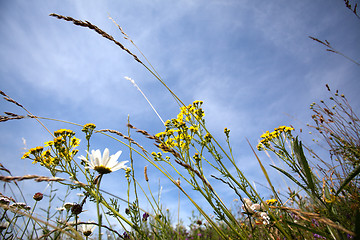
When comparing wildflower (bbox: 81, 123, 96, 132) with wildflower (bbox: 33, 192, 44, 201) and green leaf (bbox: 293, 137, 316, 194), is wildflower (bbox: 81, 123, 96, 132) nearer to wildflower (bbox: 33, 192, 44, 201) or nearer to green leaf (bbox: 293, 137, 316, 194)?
wildflower (bbox: 33, 192, 44, 201)

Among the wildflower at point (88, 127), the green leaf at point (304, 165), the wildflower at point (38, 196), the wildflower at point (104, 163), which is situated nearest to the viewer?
the green leaf at point (304, 165)

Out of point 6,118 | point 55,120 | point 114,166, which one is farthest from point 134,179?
point 6,118

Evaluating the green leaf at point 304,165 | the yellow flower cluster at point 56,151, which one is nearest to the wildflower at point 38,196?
the yellow flower cluster at point 56,151

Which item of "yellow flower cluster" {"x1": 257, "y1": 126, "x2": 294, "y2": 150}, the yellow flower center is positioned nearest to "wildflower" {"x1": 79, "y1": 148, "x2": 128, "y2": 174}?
the yellow flower center

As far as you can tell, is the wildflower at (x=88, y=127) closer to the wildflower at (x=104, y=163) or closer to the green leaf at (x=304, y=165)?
the wildflower at (x=104, y=163)

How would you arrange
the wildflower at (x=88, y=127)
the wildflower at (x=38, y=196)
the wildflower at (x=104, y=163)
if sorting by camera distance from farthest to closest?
1. the wildflower at (x=38, y=196)
2. the wildflower at (x=88, y=127)
3. the wildflower at (x=104, y=163)

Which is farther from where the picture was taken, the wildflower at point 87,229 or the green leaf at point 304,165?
the wildflower at point 87,229

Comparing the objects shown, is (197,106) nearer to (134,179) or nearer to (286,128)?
(286,128)

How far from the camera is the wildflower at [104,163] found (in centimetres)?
120

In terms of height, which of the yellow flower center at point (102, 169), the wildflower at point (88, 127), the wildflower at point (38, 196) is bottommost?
the yellow flower center at point (102, 169)

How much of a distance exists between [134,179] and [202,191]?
1.81 ft

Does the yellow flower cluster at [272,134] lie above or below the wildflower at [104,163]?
above

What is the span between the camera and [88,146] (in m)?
1.59

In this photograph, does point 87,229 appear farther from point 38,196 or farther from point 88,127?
point 88,127
